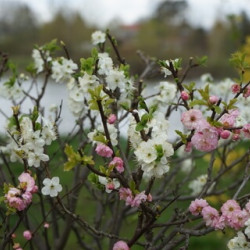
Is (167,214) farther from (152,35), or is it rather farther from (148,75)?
(152,35)

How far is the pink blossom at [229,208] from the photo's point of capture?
180 cm

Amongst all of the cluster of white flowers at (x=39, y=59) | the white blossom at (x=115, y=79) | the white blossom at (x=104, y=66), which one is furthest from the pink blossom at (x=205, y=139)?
the cluster of white flowers at (x=39, y=59)

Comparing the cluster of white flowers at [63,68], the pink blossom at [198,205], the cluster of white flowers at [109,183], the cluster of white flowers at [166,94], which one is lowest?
the pink blossom at [198,205]

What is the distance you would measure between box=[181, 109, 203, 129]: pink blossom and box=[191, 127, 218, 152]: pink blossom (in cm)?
4

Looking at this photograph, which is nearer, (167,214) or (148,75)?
(148,75)

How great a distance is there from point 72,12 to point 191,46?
11469 mm

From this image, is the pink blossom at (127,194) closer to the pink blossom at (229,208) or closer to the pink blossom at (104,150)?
the pink blossom at (104,150)

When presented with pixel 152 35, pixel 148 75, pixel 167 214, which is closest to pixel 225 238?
pixel 167 214

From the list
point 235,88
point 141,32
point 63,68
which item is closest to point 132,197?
point 235,88

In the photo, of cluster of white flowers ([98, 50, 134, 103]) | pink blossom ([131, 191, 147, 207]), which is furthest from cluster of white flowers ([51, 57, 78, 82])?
pink blossom ([131, 191, 147, 207])

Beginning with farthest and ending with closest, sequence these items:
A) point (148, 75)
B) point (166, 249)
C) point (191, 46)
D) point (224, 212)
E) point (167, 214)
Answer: point (191, 46), point (167, 214), point (148, 75), point (166, 249), point (224, 212)

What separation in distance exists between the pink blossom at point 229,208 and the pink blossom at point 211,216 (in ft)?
0.13

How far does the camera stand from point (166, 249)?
213 centimetres

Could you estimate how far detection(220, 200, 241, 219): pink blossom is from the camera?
1.80 meters
